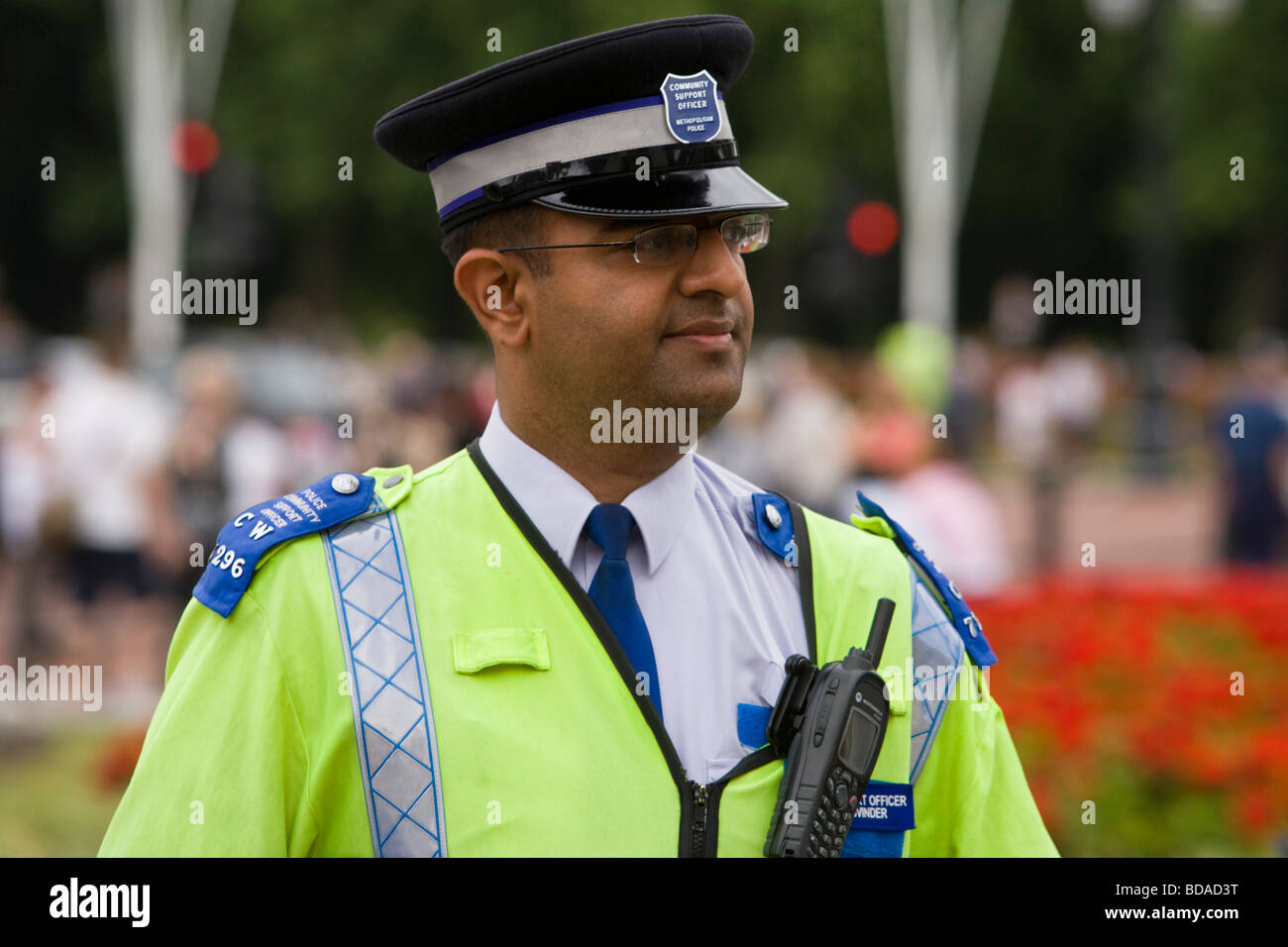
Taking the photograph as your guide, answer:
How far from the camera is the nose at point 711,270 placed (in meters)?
2.41

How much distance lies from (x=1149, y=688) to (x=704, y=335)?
5182 millimetres

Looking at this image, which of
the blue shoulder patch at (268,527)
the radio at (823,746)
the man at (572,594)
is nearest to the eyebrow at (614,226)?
the man at (572,594)

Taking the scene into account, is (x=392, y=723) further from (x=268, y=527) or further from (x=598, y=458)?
(x=598, y=458)

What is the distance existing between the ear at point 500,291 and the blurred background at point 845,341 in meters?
2.90

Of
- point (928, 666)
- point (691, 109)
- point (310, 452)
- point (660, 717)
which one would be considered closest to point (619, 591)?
point (660, 717)

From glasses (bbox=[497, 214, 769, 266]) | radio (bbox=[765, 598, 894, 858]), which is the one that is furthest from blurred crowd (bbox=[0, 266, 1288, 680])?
radio (bbox=[765, 598, 894, 858])

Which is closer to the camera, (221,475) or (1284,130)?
(221,475)

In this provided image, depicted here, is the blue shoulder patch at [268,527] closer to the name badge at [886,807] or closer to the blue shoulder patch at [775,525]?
the blue shoulder patch at [775,525]

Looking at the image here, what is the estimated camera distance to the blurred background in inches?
298

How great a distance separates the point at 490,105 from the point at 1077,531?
15.7 m

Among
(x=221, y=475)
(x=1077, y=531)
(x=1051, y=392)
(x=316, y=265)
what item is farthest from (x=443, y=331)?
(x=221, y=475)

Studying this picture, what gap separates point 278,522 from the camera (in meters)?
2.40
